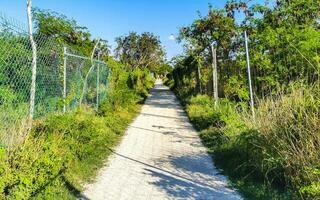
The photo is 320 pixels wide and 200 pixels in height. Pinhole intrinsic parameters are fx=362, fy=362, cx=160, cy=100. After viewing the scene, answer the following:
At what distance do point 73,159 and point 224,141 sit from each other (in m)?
3.54

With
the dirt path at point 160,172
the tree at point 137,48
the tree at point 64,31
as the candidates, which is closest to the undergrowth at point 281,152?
the dirt path at point 160,172

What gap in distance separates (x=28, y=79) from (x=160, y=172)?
2.96 m

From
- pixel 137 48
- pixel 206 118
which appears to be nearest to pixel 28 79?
pixel 206 118

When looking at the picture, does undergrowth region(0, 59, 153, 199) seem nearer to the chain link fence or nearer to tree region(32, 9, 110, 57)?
the chain link fence

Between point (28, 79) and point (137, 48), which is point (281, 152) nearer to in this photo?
point (28, 79)

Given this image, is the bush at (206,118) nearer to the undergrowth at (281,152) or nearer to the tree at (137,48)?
the undergrowth at (281,152)

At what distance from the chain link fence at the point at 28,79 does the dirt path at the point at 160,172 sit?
5.10ft

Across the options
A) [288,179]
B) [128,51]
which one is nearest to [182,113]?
[288,179]

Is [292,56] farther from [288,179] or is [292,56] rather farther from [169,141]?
[288,179]

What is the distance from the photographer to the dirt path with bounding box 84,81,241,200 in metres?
5.45

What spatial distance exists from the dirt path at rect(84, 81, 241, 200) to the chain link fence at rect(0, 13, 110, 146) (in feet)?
5.10

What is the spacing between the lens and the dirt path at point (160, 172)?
5.45 meters

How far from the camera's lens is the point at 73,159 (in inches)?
253

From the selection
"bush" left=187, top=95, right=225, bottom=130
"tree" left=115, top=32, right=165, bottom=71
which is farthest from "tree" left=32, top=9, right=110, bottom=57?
"tree" left=115, top=32, right=165, bottom=71
